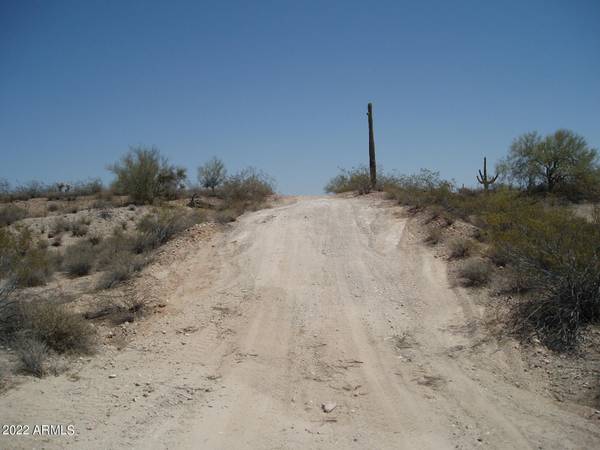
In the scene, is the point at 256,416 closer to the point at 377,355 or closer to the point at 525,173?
the point at 377,355

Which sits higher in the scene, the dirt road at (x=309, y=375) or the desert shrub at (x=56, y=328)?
the desert shrub at (x=56, y=328)

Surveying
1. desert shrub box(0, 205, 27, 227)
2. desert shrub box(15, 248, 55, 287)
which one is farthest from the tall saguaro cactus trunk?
desert shrub box(0, 205, 27, 227)

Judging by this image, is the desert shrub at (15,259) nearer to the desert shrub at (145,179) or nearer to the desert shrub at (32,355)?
the desert shrub at (32,355)

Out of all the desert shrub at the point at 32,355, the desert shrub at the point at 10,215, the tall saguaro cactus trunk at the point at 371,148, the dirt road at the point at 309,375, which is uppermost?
the tall saguaro cactus trunk at the point at 371,148

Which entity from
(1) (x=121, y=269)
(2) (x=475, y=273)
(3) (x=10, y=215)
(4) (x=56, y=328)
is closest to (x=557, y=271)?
(2) (x=475, y=273)

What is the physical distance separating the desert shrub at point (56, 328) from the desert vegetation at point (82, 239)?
14mm

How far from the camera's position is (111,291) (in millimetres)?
10617

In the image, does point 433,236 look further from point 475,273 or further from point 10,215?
point 10,215

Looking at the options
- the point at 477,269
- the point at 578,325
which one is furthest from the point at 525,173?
the point at 578,325

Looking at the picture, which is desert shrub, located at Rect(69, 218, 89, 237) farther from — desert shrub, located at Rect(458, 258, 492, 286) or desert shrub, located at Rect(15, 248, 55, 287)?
desert shrub, located at Rect(458, 258, 492, 286)

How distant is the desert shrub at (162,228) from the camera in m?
14.0

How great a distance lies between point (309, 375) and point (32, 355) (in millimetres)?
3770

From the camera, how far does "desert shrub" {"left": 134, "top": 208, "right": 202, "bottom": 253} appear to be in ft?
45.9

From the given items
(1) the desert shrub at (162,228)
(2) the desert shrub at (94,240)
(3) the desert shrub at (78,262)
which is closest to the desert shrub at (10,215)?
(2) the desert shrub at (94,240)
